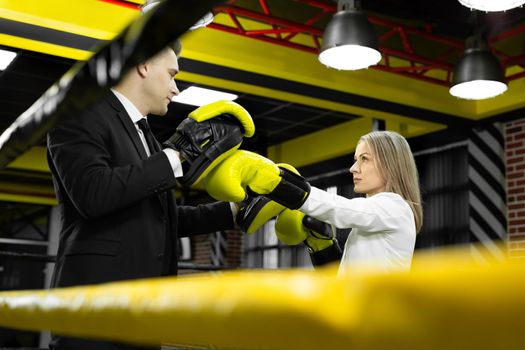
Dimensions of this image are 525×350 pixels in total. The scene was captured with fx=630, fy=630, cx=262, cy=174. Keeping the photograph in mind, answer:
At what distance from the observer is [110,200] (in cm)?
119

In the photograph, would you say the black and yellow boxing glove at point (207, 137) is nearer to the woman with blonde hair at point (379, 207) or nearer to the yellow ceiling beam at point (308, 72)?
the woman with blonde hair at point (379, 207)

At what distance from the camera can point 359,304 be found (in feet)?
0.88

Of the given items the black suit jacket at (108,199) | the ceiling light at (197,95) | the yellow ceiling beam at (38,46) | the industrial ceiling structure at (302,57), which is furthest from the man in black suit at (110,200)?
the ceiling light at (197,95)

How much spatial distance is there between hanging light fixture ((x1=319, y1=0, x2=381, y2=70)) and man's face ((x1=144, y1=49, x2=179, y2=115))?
2054 mm

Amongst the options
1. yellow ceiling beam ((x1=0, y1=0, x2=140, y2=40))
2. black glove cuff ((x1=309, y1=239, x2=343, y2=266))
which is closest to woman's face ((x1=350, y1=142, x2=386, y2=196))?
black glove cuff ((x1=309, y1=239, x2=343, y2=266))

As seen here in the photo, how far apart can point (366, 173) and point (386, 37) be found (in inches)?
114

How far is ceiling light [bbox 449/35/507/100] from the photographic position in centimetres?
382

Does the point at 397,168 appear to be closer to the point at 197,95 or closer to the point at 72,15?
the point at 72,15

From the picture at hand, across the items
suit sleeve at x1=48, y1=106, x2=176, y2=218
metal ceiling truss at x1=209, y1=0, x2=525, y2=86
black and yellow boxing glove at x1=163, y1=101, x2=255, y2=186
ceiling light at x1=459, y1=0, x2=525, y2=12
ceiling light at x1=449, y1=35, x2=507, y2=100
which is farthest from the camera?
metal ceiling truss at x1=209, y1=0, x2=525, y2=86

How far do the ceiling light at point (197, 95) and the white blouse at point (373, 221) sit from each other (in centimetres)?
440

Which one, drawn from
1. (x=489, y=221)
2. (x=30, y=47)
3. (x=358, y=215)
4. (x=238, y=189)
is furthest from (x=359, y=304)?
(x=489, y=221)

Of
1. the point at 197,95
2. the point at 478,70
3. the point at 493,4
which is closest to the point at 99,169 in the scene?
the point at 493,4

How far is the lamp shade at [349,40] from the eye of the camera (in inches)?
134

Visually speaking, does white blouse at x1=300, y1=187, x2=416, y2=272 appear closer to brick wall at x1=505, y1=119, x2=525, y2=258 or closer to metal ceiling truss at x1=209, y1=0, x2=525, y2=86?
metal ceiling truss at x1=209, y1=0, x2=525, y2=86
